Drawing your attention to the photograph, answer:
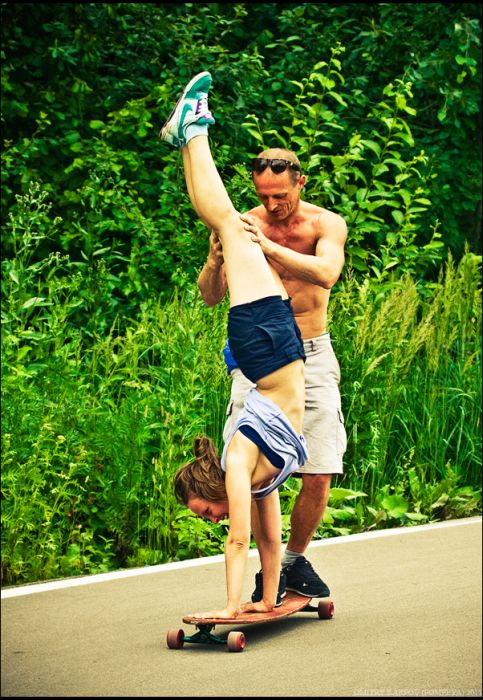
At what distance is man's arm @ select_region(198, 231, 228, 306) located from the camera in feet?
9.75

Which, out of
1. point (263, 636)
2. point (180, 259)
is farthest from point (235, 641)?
point (180, 259)

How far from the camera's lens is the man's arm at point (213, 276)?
2.97 meters

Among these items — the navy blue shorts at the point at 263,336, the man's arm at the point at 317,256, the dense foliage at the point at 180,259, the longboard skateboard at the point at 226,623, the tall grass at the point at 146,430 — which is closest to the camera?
the navy blue shorts at the point at 263,336

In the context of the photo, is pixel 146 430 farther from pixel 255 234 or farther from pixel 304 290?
pixel 255 234

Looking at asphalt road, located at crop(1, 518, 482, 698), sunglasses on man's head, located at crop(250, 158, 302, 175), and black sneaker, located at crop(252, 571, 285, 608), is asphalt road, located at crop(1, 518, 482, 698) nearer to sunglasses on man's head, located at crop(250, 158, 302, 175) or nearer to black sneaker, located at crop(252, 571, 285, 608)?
black sneaker, located at crop(252, 571, 285, 608)

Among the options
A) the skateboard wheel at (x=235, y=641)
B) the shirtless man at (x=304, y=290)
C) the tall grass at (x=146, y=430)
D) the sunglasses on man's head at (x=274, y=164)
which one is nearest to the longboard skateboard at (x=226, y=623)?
the skateboard wheel at (x=235, y=641)

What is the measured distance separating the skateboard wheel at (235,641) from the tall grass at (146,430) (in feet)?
7.19

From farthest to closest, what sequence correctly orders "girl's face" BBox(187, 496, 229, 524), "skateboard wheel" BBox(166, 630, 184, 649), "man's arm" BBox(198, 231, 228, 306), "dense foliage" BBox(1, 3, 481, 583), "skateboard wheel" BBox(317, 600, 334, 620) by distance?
1. "dense foliage" BBox(1, 3, 481, 583)
2. "skateboard wheel" BBox(317, 600, 334, 620)
3. "skateboard wheel" BBox(166, 630, 184, 649)
4. "girl's face" BBox(187, 496, 229, 524)
5. "man's arm" BBox(198, 231, 228, 306)

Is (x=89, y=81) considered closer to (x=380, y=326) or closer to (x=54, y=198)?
(x=54, y=198)

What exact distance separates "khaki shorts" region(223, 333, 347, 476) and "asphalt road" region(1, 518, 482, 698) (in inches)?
23.9

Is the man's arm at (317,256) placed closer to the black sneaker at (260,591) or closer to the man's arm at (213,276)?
the man's arm at (213,276)

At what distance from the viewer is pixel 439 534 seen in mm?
6938

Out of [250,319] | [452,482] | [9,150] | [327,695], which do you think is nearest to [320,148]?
[9,150]

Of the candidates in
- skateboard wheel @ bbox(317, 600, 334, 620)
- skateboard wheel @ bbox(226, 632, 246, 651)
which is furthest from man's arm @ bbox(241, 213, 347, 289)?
skateboard wheel @ bbox(317, 600, 334, 620)
